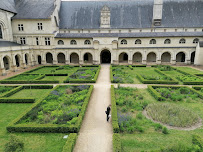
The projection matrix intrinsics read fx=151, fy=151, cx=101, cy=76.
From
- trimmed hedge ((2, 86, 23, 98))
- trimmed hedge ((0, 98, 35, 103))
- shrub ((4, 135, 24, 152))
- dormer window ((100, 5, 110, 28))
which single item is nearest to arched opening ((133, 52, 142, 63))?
dormer window ((100, 5, 110, 28))

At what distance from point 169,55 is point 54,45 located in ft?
104

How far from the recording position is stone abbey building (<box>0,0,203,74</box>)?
38562mm

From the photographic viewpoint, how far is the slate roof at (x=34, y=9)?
38.6 m

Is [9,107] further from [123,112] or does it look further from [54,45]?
[54,45]

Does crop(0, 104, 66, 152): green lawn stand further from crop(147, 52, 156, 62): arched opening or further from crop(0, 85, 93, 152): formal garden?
crop(147, 52, 156, 62): arched opening

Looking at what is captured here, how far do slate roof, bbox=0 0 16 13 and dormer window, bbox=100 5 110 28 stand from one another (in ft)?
74.5

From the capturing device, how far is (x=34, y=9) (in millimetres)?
39906

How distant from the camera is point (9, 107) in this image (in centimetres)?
1512

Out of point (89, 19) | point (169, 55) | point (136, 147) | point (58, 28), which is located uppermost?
point (89, 19)

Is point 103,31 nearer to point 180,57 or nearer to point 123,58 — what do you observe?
point 123,58

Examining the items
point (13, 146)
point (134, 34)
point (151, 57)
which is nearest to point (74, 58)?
point (134, 34)

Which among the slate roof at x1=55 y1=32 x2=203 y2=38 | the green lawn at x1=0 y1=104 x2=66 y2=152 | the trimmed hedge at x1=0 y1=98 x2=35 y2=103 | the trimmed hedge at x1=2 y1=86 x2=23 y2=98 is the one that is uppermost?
the slate roof at x1=55 y1=32 x2=203 y2=38

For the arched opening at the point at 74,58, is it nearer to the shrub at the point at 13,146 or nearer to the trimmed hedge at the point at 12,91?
the trimmed hedge at the point at 12,91

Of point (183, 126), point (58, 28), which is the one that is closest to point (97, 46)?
point (58, 28)
